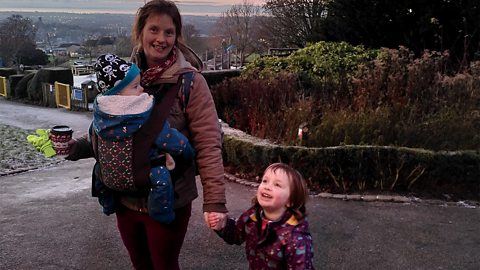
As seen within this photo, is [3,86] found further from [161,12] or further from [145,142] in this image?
[145,142]

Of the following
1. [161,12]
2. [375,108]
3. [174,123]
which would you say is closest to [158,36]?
[161,12]

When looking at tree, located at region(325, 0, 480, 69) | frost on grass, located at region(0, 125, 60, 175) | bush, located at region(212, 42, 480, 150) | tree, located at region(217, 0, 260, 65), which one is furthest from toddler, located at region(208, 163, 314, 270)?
tree, located at region(217, 0, 260, 65)

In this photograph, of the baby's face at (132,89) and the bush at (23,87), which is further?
the bush at (23,87)

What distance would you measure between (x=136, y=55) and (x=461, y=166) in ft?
14.0

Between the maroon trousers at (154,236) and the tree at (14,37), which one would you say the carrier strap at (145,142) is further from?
the tree at (14,37)

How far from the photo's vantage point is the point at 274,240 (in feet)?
7.95

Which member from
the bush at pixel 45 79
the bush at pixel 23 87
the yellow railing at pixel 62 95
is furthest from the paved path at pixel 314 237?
the bush at pixel 23 87

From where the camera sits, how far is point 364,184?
5.74 meters

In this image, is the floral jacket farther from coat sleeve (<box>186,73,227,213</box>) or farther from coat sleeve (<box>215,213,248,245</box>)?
coat sleeve (<box>186,73,227,213</box>)

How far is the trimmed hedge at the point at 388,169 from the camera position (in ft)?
18.2

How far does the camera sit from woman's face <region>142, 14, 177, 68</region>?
2.33 meters

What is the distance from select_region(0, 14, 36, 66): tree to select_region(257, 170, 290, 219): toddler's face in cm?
5060

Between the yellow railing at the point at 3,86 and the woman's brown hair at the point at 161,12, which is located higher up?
the woman's brown hair at the point at 161,12

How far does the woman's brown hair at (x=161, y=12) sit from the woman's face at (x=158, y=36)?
0.02 m
